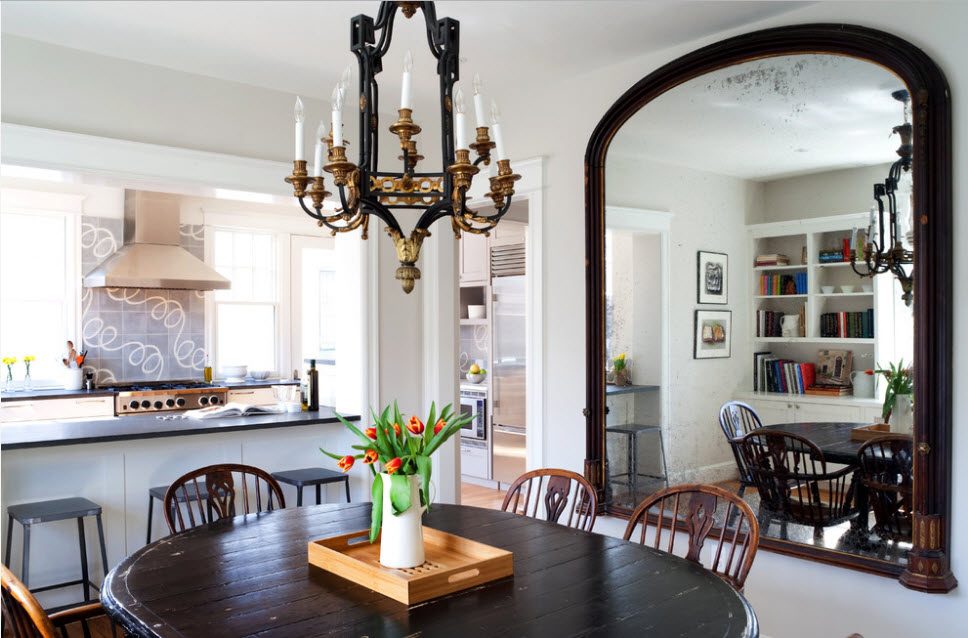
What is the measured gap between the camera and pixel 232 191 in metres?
3.99

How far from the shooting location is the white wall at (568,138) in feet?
8.58

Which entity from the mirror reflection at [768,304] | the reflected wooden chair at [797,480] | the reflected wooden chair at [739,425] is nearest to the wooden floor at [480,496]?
the mirror reflection at [768,304]

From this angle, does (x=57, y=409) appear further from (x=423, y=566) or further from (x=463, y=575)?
(x=463, y=575)

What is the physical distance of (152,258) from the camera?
6223mm

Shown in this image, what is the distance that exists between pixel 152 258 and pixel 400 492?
5008 millimetres

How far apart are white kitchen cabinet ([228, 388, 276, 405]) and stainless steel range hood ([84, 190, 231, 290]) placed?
2.95 ft

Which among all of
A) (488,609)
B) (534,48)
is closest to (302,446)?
(534,48)

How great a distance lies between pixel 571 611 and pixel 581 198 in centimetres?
248

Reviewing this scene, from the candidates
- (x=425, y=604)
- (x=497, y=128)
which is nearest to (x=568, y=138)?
(x=497, y=128)

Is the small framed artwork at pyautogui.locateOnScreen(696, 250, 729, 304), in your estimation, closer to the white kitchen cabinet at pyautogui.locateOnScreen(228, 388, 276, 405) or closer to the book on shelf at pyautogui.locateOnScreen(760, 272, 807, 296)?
the book on shelf at pyautogui.locateOnScreen(760, 272, 807, 296)

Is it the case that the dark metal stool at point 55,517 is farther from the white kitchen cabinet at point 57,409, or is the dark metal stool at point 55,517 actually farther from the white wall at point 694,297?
the white wall at point 694,297

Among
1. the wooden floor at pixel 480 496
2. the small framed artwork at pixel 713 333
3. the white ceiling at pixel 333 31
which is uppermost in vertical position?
the white ceiling at pixel 333 31

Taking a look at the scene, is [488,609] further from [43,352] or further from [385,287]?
[43,352]

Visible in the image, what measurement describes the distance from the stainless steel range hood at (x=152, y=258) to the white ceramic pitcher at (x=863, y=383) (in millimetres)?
5089
